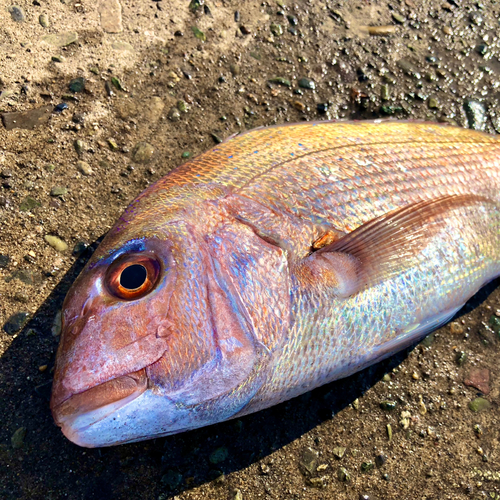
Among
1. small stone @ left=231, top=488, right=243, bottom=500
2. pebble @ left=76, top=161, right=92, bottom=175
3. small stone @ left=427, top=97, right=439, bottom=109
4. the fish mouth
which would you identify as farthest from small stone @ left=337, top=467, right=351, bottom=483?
small stone @ left=427, top=97, right=439, bottom=109

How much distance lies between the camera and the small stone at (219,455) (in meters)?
2.04

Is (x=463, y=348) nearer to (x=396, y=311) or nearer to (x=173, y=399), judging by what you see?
(x=396, y=311)

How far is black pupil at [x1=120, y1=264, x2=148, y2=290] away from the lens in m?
1.46

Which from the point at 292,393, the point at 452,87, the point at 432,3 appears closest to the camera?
the point at 292,393

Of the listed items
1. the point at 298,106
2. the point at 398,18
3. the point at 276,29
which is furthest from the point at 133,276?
the point at 398,18

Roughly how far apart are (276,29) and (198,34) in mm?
595

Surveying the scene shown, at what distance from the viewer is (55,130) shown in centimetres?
240

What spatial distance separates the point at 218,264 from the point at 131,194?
45.2 inches

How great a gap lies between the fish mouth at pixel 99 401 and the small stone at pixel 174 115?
5.89ft

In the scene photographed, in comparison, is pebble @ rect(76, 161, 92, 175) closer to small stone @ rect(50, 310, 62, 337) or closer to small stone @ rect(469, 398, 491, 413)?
small stone @ rect(50, 310, 62, 337)

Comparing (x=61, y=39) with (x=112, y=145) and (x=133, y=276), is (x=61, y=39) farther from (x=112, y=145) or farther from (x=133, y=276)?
(x=133, y=276)

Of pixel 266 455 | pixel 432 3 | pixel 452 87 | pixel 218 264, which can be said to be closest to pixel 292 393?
pixel 266 455

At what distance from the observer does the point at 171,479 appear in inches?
77.9

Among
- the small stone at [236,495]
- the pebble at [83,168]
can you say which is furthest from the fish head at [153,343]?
the pebble at [83,168]
